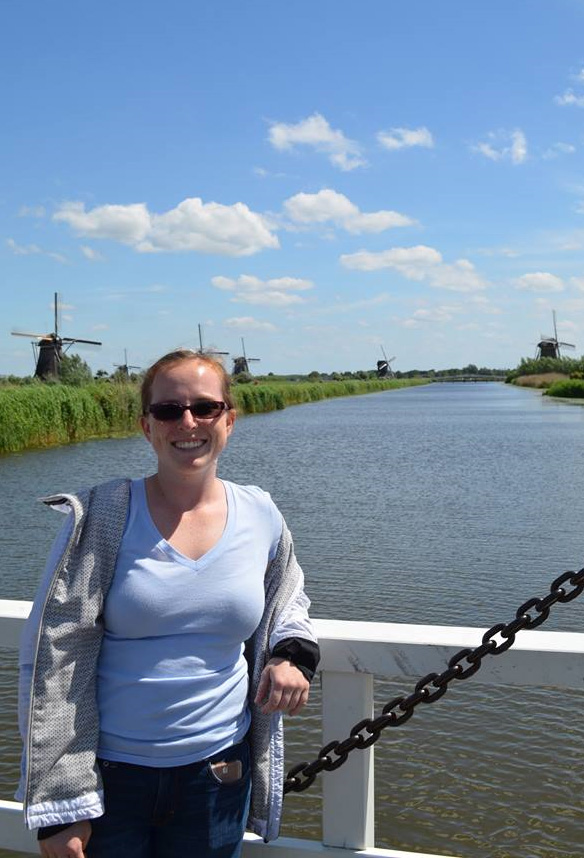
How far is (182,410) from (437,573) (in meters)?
8.59

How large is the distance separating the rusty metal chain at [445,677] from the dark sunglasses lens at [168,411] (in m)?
0.78

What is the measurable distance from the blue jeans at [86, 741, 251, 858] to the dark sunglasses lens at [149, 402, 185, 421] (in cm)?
72

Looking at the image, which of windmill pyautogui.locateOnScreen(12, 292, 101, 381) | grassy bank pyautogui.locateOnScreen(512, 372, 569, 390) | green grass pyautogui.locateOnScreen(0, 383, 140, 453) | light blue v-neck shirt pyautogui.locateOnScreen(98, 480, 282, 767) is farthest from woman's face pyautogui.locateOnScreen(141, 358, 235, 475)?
grassy bank pyautogui.locateOnScreen(512, 372, 569, 390)

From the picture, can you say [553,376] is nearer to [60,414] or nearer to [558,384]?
[558,384]

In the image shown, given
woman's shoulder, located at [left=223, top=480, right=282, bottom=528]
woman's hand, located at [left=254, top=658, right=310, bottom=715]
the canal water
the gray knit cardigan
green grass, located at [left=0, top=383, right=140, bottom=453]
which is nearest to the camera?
the gray knit cardigan

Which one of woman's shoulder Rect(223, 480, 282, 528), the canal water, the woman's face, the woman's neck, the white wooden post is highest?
the woman's face

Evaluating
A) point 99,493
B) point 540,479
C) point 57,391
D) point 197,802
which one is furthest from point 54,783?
point 57,391

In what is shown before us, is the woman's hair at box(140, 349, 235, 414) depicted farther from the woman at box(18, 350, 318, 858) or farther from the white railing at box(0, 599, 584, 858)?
the white railing at box(0, 599, 584, 858)

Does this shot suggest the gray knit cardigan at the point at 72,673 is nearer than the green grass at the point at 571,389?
Yes

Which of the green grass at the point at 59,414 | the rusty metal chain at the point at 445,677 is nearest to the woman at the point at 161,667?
the rusty metal chain at the point at 445,677

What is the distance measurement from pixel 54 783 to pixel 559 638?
1120 millimetres

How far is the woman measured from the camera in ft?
5.65

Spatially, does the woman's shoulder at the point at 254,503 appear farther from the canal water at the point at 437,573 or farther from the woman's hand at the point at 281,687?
the canal water at the point at 437,573

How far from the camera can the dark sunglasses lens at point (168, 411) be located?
1935 millimetres
